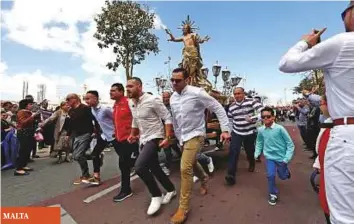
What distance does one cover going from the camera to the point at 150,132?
4492 mm

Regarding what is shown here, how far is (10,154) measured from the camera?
8172 millimetres

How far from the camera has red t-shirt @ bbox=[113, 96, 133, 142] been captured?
5098mm

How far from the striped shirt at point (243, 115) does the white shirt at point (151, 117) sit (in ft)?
6.33

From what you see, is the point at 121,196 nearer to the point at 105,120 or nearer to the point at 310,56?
the point at 105,120

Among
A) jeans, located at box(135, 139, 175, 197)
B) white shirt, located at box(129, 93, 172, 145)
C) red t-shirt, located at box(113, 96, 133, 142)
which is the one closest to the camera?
jeans, located at box(135, 139, 175, 197)

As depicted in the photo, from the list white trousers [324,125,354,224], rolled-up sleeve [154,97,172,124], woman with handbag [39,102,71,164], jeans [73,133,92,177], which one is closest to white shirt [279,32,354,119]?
white trousers [324,125,354,224]

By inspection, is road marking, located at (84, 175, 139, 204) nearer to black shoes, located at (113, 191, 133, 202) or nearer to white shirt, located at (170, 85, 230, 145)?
black shoes, located at (113, 191, 133, 202)

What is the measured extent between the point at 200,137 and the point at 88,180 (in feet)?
9.47

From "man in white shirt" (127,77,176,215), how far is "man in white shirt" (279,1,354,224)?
8.63ft

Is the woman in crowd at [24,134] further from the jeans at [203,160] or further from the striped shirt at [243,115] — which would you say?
the striped shirt at [243,115]

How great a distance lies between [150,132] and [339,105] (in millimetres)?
2982

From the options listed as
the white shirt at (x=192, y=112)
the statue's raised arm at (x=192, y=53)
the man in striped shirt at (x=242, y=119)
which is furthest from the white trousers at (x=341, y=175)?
the statue's raised arm at (x=192, y=53)

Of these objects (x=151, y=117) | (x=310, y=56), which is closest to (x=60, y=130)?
(x=151, y=117)

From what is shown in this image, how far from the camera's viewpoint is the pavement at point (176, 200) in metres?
4.07
